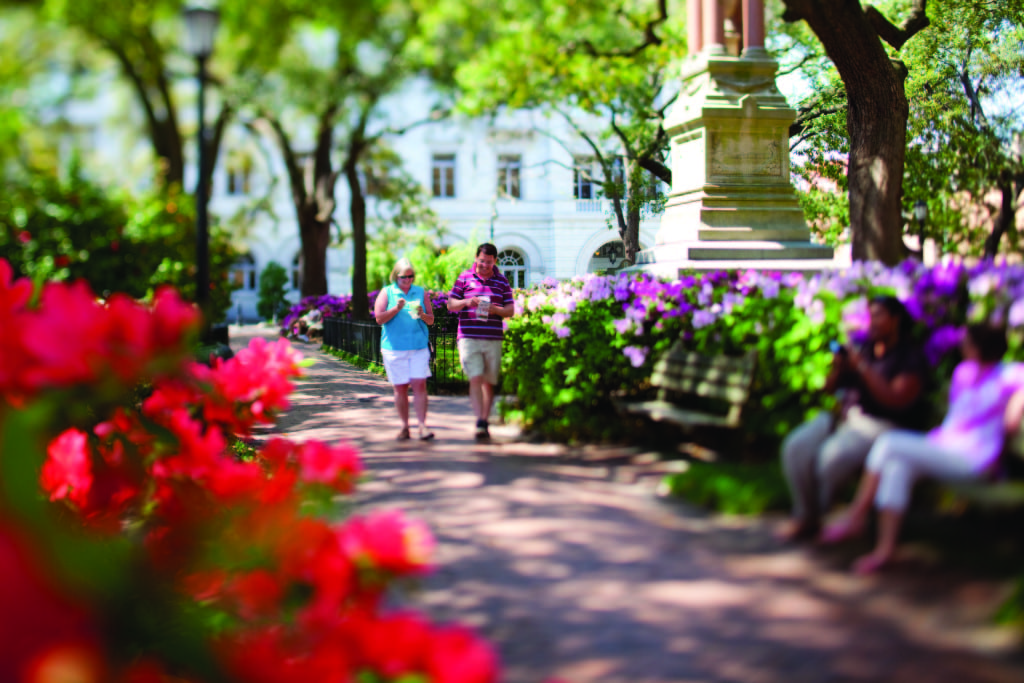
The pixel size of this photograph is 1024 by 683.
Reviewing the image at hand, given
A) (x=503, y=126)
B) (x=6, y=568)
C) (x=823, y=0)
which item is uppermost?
(x=503, y=126)

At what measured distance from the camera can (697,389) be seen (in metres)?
6.94

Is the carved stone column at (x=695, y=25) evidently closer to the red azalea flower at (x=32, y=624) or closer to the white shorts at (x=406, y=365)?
the white shorts at (x=406, y=365)

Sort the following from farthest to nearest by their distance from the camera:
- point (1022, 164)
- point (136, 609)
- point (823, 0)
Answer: point (1022, 164) → point (823, 0) → point (136, 609)

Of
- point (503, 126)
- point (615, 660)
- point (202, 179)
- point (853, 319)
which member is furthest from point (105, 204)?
point (503, 126)

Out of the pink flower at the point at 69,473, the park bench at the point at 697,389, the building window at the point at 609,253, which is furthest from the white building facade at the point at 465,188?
the pink flower at the point at 69,473

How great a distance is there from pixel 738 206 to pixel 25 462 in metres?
9.55

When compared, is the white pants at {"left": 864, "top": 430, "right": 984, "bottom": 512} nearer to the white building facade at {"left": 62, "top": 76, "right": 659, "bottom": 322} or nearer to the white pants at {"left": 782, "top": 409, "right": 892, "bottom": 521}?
the white pants at {"left": 782, "top": 409, "right": 892, "bottom": 521}

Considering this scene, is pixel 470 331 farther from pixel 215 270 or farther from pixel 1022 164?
pixel 1022 164

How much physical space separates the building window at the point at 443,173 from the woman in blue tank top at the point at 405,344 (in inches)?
1530

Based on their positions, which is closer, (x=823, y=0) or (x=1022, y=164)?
(x=823, y=0)

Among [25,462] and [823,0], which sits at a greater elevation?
[823,0]

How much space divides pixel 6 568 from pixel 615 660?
271 centimetres

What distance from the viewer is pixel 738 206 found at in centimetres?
1031

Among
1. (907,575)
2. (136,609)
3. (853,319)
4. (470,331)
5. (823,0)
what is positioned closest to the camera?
(136,609)
